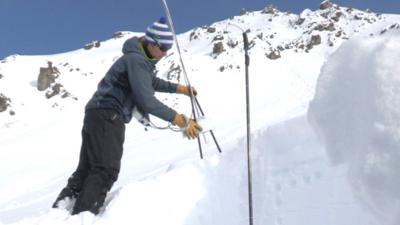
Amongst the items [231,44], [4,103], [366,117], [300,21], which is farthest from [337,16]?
[366,117]

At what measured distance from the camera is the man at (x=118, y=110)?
13.9 ft

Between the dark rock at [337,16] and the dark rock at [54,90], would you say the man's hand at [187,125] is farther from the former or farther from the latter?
the dark rock at [337,16]

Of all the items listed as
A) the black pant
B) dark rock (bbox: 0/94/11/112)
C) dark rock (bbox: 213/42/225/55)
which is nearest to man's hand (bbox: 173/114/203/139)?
the black pant

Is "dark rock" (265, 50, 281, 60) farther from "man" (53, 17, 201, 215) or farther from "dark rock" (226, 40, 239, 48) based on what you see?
"man" (53, 17, 201, 215)

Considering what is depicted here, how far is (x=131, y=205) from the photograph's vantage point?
13.6 feet

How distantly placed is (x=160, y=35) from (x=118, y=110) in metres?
0.77

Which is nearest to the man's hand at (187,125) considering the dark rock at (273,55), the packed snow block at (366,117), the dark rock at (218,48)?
the packed snow block at (366,117)

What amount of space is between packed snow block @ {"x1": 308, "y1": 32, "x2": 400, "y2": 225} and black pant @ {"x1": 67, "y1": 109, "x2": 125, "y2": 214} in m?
1.70

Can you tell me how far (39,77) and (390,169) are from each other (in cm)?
2547

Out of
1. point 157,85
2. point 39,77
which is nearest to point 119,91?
point 157,85

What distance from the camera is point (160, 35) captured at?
14.5 ft

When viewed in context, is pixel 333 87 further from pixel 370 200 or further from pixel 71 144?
pixel 71 144

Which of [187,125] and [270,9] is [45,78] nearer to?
[187,125]

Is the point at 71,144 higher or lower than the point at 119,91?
lower
